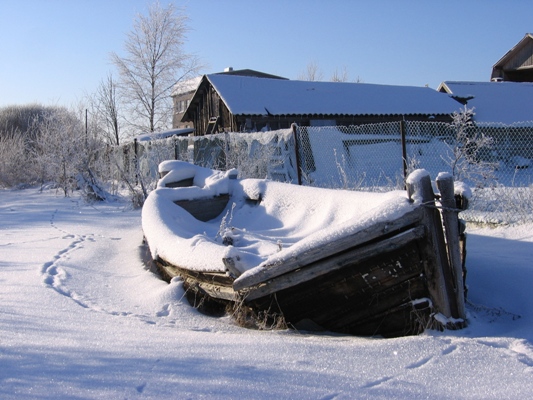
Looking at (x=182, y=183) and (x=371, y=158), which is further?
(x=371, y=158)

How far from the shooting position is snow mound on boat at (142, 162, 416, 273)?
383 cm

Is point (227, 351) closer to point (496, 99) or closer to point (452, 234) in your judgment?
point (452, 234)

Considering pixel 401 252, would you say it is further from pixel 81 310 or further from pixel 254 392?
pixel 81 310

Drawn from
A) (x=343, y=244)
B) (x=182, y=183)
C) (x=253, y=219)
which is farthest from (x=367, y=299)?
(x=182, y=183)

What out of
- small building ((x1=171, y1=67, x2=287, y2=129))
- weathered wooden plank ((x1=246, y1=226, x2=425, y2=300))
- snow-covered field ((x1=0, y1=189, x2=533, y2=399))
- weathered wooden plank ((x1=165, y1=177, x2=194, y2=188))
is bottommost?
snow-covered field ((x1=0, y1=189, x2=533, y2=399))

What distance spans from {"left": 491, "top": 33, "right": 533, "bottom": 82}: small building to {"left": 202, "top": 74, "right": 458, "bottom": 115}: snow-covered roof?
13544mm

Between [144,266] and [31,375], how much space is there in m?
3.96

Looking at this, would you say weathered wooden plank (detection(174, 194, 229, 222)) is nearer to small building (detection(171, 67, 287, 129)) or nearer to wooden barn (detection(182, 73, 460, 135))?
wooden barn (detection(182, 73, 460, 135))

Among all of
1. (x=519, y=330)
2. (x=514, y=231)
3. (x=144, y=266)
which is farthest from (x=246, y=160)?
(x=519, y=330)

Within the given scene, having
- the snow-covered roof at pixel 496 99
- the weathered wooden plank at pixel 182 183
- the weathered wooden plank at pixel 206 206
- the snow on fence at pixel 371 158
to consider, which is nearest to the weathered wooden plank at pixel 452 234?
the snow on fence at pixel 371 158

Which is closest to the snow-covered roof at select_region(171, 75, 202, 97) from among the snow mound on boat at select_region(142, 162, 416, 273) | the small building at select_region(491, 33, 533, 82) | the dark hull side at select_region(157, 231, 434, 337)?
the small building at select_region(491, 33, 533, 82)

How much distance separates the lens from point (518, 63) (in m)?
38.0

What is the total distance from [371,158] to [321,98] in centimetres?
656

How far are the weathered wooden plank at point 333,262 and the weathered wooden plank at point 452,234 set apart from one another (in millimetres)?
221
